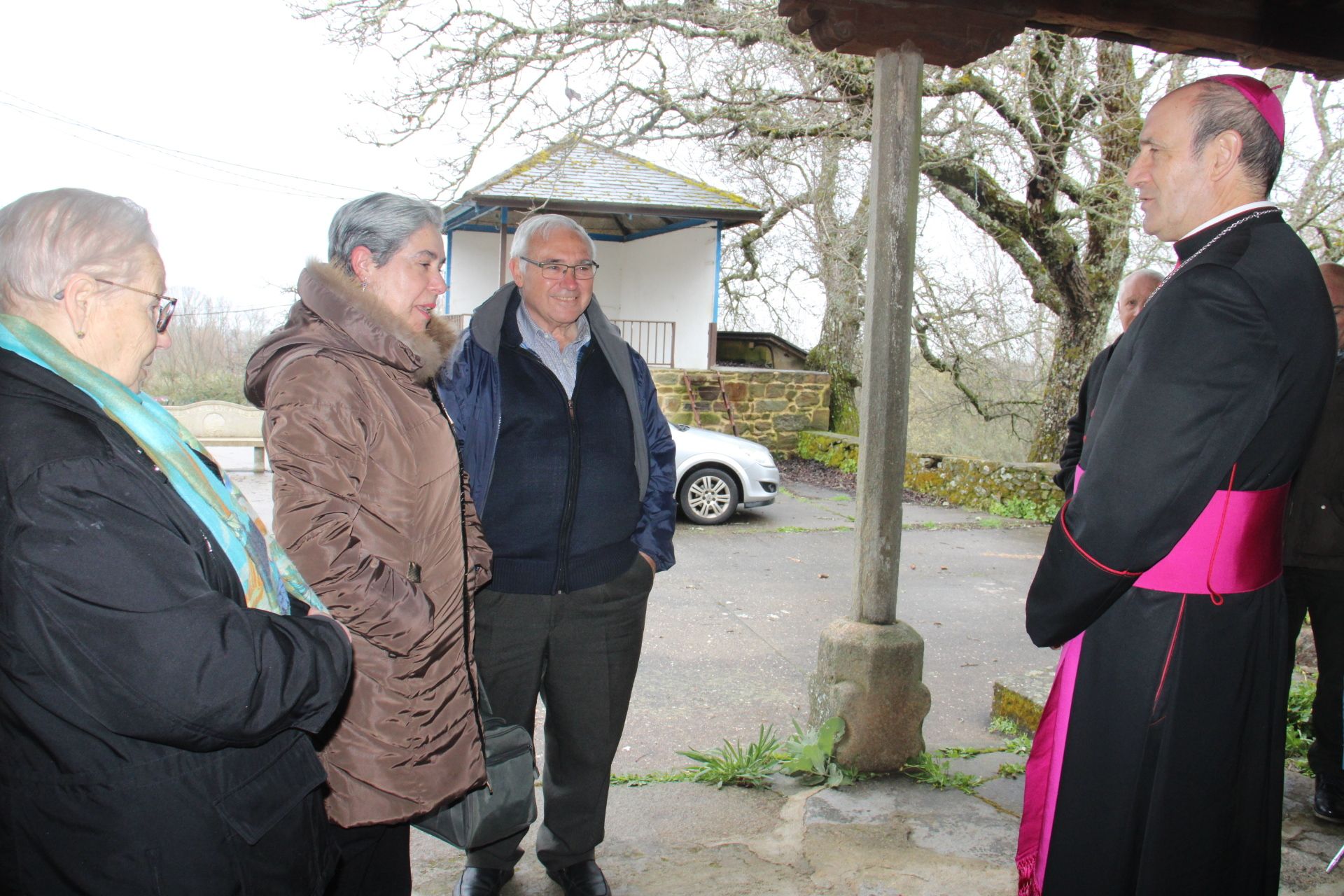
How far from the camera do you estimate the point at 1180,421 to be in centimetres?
168

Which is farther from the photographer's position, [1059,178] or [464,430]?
[1059,178]

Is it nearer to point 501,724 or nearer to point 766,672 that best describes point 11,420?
point 501,724

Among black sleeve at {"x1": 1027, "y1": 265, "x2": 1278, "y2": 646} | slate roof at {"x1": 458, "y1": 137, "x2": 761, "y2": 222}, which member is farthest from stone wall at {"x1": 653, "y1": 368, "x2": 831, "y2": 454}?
black sleeve at {"x1": 1027, "y1": 265, "x2": 1278, "y2": 646}

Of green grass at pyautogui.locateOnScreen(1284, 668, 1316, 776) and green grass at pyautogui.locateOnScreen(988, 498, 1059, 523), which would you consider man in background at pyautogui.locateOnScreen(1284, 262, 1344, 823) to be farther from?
green grass at pyautogui.locateOnScreen(988, 498, 1059, 523)

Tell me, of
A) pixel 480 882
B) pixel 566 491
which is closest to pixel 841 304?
pixel 566 491

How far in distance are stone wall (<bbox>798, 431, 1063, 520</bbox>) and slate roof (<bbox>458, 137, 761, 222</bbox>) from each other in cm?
582

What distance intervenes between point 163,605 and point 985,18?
10.3 feet

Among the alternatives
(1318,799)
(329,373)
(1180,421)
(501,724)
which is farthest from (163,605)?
(1318,799)

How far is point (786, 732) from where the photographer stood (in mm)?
4273

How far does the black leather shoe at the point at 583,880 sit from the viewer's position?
2.69 m

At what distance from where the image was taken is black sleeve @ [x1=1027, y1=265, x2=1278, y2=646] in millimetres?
1680

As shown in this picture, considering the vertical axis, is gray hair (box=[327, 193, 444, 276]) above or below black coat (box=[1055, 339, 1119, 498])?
above

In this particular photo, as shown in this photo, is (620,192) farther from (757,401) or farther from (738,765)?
(738,765)

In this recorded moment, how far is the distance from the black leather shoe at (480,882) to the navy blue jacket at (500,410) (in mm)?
1015
